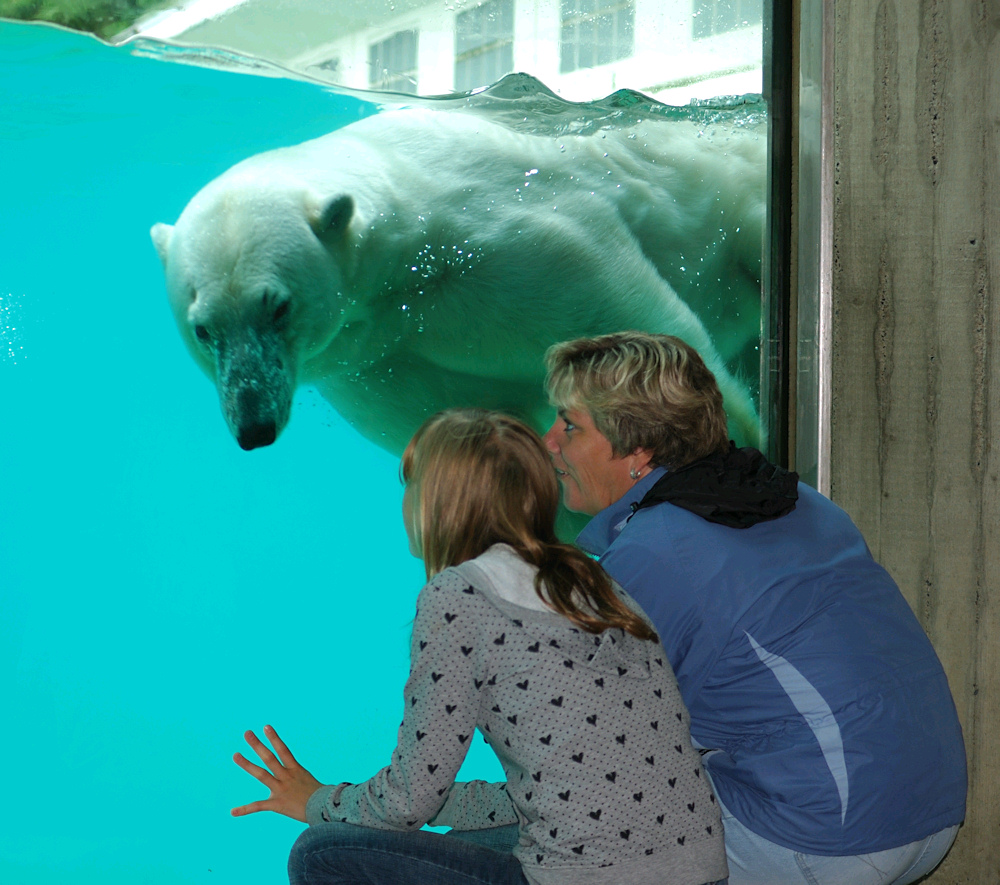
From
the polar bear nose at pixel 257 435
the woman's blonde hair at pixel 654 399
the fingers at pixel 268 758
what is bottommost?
the fingers at pixel 268 758

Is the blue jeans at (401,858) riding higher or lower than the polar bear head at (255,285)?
lower

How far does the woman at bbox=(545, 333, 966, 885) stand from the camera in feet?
3.06

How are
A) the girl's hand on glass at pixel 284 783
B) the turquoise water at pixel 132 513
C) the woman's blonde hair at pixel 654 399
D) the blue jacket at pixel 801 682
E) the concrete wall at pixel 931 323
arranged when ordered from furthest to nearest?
1. the concrete wall at pixel 931 323
2. the turquoise water at pixel 132 513
3. the woman's blonde hair at pixel 654 399
4. the girl's hand on glass at pixel 284 783
5. the blue jacket at pixel 801 682

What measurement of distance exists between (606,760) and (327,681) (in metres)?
0.90

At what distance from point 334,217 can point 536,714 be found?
3.30ft

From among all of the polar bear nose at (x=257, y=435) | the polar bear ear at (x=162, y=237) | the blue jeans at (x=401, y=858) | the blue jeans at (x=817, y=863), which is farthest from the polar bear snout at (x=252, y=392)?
the blue jeans at (x=817, y=863)

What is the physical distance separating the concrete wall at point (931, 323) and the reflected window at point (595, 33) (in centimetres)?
40

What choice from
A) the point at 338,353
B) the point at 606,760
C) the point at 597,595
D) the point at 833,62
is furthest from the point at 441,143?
the point at 606,760

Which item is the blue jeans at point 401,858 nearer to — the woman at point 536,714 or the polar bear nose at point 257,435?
the woman at point 536,714

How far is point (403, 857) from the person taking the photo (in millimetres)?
940

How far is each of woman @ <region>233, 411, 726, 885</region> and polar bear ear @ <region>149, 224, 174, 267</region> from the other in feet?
2.36

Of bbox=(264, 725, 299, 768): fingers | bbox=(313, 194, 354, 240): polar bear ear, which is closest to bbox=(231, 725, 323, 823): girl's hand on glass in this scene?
bbox=(264, 725, 299, 768): fingers

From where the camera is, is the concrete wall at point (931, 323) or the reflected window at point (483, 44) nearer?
the reflected window at point (483, 44)

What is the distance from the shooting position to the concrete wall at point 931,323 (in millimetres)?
1634
